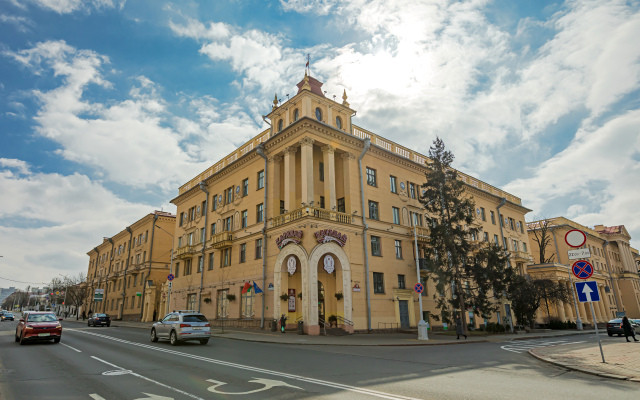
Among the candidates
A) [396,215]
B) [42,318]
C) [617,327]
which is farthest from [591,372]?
[617,327]

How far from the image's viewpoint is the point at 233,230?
35531 mm

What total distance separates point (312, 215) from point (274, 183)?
22.7 ft

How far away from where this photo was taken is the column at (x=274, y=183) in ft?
102

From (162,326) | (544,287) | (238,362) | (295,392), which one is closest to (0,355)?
(162,326)

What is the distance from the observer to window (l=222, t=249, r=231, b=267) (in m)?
35.5

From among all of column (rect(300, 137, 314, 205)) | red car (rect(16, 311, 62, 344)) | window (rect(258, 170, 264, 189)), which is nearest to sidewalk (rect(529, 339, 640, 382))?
column (rect(300, 137, 314, 205))

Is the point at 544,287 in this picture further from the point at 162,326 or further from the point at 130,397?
the point at 130,397

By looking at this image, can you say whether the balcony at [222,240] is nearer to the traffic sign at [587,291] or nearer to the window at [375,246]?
the window at [375,246]

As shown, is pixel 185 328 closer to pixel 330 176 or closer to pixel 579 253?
pixel 330 176

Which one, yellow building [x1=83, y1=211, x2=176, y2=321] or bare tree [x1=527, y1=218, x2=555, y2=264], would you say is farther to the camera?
bare tree [x1=527, y1=218, x2=555, y2=264]

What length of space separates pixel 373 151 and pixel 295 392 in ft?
91.1

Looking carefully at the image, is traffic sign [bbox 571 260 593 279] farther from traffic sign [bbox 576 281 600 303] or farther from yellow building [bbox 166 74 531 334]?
yellow building [bbox 166 74 531 334]

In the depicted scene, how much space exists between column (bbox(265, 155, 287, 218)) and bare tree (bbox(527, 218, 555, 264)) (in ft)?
159

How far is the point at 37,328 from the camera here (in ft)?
58.1
